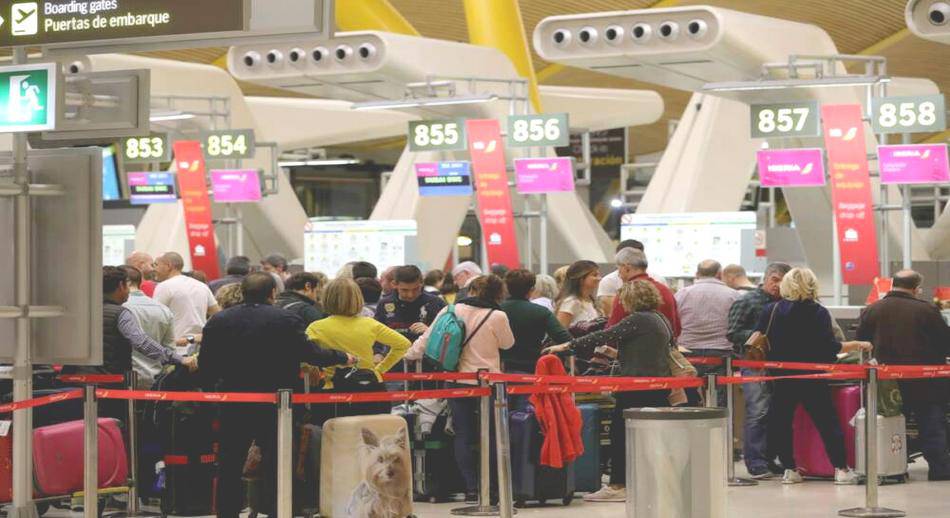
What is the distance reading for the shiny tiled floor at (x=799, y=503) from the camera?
31.2 ft

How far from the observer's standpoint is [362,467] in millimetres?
8242

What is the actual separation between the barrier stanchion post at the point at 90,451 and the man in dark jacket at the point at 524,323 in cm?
259

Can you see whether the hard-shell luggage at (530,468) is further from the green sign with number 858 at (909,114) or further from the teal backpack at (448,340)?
the green sign with number 858 at (909,114)

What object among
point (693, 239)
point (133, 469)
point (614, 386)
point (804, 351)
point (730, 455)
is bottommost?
point (730, 455)

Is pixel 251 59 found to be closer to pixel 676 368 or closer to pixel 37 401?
pixel 676 368

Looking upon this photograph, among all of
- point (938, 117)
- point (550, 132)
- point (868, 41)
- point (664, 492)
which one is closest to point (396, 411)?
point (664, 492)

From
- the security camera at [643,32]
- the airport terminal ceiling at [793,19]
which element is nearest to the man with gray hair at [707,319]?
the security camera at [643,32]

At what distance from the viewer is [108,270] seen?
9383mm

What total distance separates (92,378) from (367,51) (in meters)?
10.3

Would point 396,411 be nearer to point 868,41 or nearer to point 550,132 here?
point 550,132

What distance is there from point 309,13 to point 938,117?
35.6 ft

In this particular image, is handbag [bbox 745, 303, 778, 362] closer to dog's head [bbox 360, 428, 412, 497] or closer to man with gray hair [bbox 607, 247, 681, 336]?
man with gray hair [bbox 607, 247, 681, 336]

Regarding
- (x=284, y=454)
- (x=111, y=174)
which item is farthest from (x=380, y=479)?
(x=111, y=174)

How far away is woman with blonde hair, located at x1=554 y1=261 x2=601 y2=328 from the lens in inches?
429
